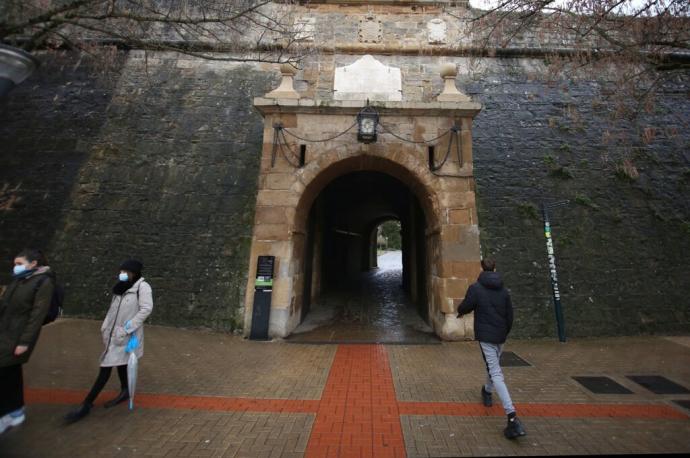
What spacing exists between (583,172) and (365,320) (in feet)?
21.7

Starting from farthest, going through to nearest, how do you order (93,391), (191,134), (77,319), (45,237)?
(191,134), (45,237), (77,319), (93,391)

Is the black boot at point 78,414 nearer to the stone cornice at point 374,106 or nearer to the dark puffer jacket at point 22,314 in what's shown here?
the dark puffer jacket at point 22,314

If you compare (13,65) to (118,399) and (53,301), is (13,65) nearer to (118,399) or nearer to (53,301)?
(53,301)

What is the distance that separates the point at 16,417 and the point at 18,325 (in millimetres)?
853

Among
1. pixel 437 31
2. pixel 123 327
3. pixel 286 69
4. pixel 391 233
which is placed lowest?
pixel 123 327

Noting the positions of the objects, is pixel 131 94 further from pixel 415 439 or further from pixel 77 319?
pixel 415 439

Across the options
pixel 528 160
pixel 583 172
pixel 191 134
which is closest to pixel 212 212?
pixel 191 134

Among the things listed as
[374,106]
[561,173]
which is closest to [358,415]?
[374,106]

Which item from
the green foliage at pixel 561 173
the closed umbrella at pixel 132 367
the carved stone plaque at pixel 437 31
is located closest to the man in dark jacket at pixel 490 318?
the closed umbrella at pixel 132 367

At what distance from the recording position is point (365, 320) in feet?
26.5

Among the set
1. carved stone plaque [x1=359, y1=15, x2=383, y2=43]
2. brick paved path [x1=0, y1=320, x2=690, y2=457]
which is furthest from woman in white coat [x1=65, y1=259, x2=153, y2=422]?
carved stone plaque [x1=359, y1=15, x2=383, y2=43]

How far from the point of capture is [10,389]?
2.93m

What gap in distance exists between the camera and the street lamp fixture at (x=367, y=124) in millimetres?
6742

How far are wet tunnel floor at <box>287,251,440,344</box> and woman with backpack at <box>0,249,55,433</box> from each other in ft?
13.4
